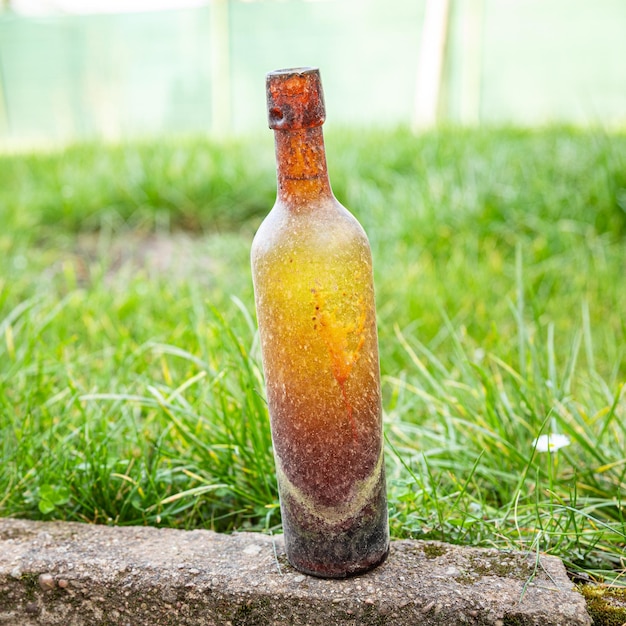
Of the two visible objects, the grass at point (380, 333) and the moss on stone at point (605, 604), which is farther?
the grass at point (380, 333)

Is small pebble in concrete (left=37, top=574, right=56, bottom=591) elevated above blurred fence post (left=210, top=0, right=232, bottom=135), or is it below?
below

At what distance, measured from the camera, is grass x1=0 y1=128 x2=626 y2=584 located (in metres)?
1.92

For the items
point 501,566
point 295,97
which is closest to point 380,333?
point 501,566

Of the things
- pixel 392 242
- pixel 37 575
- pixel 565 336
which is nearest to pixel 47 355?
pixel 37 575

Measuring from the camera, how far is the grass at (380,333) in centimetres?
192

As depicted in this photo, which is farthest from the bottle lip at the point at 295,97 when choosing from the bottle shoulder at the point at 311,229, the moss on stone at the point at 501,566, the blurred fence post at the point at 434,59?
the blurred fence post at the point at 434,59

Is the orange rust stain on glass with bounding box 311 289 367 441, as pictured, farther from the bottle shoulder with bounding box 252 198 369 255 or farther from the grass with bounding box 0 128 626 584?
the grass with bounding box 0 128 626 584

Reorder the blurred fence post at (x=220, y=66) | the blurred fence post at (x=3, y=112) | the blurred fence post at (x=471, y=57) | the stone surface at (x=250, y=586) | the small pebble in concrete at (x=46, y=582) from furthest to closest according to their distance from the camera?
the blurred fence post at (x=3, y=112) < the blurred fence post at (x=220, y=66) < the blurred fence post at (x=471, y=57) < the small pebble in concrete at (x=46, y=582) < the stone surface at (x=250, y=586)

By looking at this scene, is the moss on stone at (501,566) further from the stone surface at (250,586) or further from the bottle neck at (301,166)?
the bottle neck at (301,166)

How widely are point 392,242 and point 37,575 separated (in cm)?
276

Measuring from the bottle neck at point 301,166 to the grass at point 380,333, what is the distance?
62cm

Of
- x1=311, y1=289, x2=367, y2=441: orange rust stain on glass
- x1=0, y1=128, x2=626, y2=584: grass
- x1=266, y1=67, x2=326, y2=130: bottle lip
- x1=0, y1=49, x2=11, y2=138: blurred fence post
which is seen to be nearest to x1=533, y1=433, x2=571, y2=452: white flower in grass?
x1=0, y1=128, x2=626, y2=584: grass

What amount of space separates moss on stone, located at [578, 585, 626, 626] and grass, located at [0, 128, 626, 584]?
0.07 metres

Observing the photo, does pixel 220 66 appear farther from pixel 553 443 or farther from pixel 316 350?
pixel 316 350
